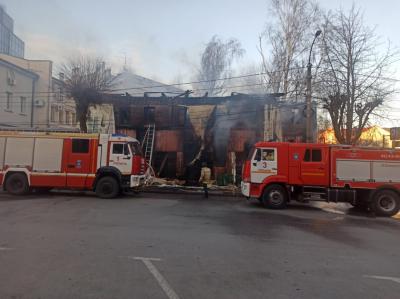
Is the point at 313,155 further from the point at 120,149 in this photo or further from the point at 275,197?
the point at 120,149

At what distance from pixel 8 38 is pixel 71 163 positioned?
48.0 meters

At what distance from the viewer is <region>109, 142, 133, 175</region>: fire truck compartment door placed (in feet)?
54.7

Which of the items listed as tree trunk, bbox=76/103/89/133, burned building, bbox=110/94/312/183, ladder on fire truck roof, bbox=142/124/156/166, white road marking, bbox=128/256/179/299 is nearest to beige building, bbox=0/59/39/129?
tree trunk, bbox=76/103/89/133

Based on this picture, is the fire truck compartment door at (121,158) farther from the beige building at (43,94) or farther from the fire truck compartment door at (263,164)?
the beige building at (43,94)

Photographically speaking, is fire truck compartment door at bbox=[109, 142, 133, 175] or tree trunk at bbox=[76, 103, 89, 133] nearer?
fire truck compartment door at bbox=[109, 142, 133, 175]

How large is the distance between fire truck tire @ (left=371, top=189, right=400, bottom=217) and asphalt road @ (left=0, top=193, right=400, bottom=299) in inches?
71.7

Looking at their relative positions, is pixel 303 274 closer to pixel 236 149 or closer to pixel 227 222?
pixel 227 222

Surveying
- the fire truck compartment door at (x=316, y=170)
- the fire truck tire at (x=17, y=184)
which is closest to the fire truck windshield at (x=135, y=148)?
the fire truck tire at (x=17, y=184)

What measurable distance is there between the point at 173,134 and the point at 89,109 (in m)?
6.41

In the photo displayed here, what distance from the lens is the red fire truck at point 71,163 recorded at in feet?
54.7

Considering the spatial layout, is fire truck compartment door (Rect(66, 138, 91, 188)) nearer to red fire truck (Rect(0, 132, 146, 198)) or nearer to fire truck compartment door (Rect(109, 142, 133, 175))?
red fire truck (Rect(0, 132, 146, 198))

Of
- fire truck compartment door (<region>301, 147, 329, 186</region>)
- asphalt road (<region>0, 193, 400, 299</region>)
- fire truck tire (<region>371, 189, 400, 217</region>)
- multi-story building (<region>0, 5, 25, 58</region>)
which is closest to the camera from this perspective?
asphalt road (<region>0, 193, 400, 299</region>)

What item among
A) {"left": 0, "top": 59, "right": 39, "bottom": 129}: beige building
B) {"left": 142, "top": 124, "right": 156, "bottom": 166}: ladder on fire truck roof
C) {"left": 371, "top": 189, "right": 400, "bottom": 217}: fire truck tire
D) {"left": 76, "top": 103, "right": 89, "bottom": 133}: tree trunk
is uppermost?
{"left": 0, "top": 59, "right": 39, "bottom": 129}: beige building

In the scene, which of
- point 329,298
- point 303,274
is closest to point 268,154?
point 303,274
